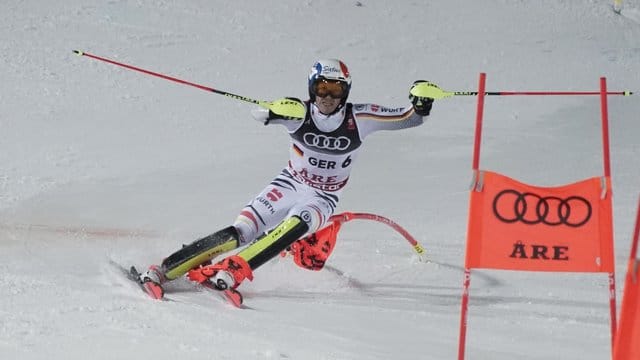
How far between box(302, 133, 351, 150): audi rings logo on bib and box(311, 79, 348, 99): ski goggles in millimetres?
320

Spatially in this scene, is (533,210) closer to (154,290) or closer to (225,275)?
(225,275)

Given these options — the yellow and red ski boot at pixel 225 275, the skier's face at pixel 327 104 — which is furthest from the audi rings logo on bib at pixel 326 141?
the yellow and red ski boot at pixel 225 275

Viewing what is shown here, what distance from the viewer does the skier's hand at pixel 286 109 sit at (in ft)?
22.9

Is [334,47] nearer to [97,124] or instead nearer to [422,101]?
[97,124]

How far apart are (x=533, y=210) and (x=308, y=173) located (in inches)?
103

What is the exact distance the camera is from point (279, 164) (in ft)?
38.6

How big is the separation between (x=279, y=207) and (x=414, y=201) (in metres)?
3.34

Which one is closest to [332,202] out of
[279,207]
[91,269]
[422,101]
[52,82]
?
[279,207]

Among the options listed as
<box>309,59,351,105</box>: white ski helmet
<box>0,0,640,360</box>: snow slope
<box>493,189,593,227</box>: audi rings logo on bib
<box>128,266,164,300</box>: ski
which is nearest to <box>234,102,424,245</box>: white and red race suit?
<box>309,59,351,105</box>: white ski helmet

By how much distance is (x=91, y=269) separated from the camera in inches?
270

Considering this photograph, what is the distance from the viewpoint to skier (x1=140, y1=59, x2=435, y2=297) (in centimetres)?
669

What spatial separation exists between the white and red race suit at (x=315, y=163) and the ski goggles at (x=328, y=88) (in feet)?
0.59

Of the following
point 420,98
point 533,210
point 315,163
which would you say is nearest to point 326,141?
point 315,163

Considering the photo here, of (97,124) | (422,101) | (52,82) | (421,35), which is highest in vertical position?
(421,35)
